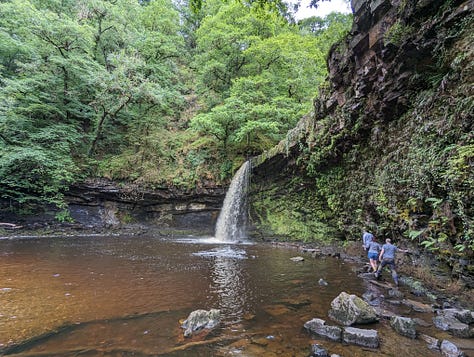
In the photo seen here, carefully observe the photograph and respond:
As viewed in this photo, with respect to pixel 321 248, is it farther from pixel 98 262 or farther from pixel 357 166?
pixel 98 262

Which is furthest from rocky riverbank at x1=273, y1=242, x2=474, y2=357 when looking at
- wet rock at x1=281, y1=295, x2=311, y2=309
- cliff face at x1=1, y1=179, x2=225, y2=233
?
cliff face at x1=1, y1=179, x2=225, y2=233

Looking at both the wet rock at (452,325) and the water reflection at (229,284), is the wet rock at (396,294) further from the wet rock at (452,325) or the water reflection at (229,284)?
the water reflection at (229,284)

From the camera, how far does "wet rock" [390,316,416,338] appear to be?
341 cm

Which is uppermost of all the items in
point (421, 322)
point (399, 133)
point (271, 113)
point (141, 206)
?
point (271, 113)

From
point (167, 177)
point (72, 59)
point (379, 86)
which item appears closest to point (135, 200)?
point (167, 177)

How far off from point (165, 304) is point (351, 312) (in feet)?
10.0

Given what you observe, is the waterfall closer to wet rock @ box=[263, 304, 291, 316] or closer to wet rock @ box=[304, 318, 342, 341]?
wet rock @ box=[263, 304, 291, 316]

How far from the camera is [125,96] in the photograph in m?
16.6

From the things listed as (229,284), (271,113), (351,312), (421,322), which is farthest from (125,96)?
(421,322)

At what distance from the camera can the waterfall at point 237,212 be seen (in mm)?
14523

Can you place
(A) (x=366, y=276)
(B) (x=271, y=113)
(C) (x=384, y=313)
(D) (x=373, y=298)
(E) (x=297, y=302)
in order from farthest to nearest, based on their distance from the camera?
1. (B) (x=271, y=113)
2. (A) (x=366, y=276)
3. (D) (x=373, y=298)
4. (E) (x=297, y=302)
5. (C) (x=384, y=313)

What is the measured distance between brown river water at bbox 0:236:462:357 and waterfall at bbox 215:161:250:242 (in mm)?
6233

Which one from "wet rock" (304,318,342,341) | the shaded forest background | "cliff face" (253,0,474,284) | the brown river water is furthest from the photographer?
the shaded forest background

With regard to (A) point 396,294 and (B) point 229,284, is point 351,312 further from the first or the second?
(B) point 229,284
